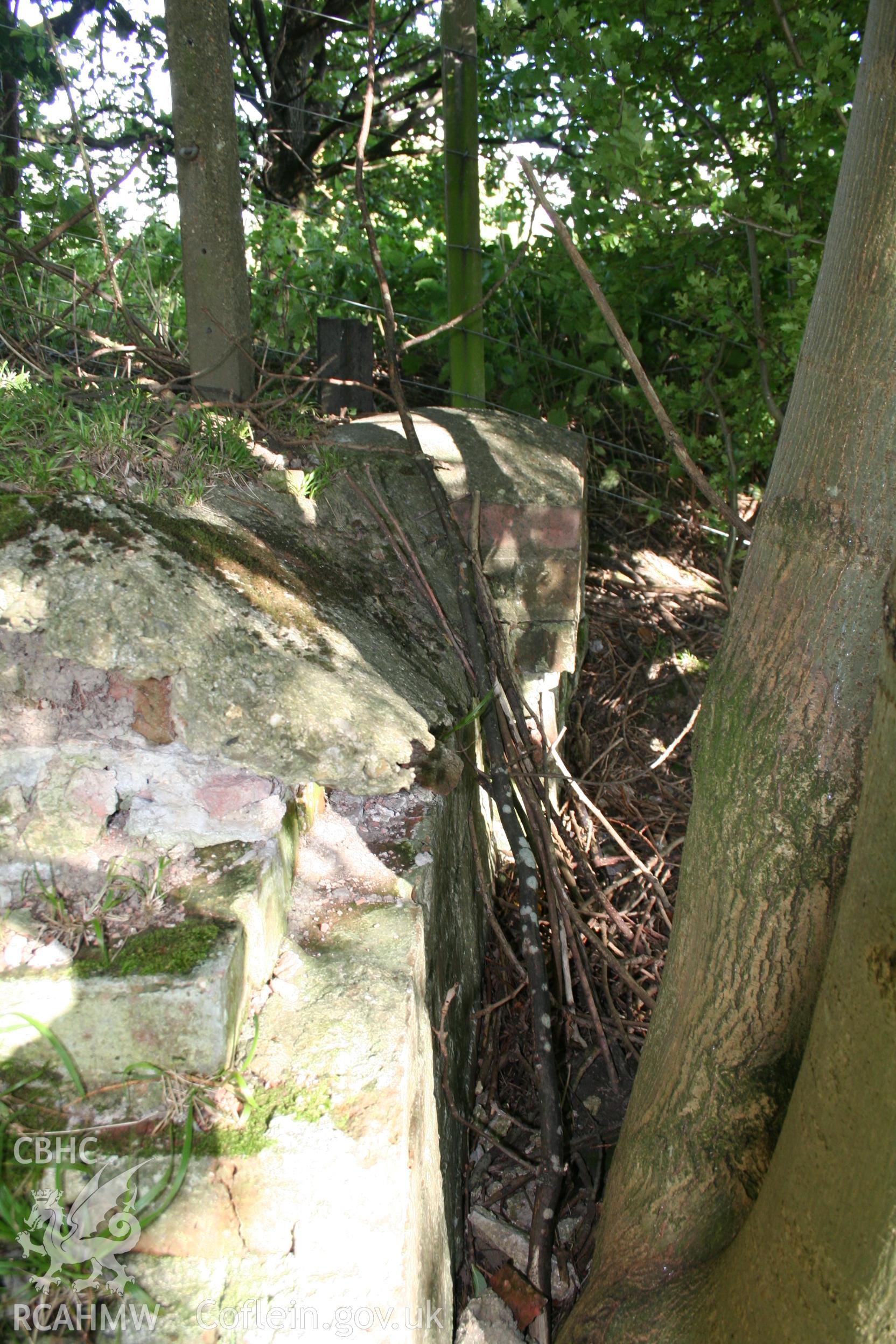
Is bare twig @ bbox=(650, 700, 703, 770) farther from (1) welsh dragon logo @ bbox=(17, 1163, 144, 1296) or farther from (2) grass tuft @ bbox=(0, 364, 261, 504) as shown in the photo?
(1) welsh dragon logo @ bbox=(17, 1163, 144, 1296)

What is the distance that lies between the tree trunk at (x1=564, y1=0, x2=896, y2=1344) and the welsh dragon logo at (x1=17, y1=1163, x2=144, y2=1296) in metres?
0.84

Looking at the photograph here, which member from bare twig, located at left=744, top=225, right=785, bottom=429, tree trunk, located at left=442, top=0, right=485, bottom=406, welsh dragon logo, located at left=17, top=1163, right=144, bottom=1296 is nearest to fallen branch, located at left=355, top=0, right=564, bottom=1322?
tree trunk, located at left=442, top=0, right=485, bottom=406

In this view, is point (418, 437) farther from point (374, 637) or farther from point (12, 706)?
point (12, 706)

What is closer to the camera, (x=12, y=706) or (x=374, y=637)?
(x=12, y=706)

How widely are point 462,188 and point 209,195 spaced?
1.26 metres

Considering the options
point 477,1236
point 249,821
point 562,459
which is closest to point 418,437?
point 562,459

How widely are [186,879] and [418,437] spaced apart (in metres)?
1.90

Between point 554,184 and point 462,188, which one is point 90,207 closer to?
point 462,188

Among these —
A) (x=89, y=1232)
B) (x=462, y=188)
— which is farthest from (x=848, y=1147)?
(x=462, y=188)

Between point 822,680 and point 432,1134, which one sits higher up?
point 822,680

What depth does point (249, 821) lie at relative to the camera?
1.61 meters

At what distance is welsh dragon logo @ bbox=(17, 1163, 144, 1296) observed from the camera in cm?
110

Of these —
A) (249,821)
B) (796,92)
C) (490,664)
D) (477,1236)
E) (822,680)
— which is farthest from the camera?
(796,92)

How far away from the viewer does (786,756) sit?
4.62 ft
